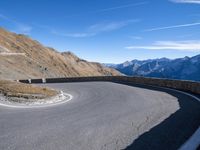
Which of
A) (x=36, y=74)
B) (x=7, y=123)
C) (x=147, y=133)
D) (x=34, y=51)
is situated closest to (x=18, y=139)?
(x=7, y=123)

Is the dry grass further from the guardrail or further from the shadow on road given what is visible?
the guardrail

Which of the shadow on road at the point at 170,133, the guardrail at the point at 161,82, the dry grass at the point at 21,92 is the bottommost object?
the shadow on road at the point at 170,133

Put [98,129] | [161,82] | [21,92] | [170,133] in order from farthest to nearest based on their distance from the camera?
[161,82] → [21,92] → [98,129] → [170,133]

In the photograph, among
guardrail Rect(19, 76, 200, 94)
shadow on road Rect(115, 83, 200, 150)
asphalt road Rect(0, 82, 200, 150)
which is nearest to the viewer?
shadow on road Rect(115, 83, 200, 150)

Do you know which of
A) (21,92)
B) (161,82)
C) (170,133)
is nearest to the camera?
(170,133)

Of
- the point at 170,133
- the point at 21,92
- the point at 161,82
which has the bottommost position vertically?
the point at 170,133

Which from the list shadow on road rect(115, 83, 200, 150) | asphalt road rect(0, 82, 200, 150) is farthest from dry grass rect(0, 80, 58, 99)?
shadow on road rect(115, 83, 200, 150)

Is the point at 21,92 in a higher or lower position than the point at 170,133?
higher

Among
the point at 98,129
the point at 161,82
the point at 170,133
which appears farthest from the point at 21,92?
the point at 161,82

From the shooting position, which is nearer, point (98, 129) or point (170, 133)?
point (170, 133)

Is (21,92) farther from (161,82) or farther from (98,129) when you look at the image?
(161,82)

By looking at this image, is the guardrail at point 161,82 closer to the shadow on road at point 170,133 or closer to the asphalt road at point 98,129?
the asphalt road at point 98,129

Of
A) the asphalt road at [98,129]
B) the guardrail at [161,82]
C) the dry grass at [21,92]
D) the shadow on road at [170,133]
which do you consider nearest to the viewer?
the shadow on road at [170,133]

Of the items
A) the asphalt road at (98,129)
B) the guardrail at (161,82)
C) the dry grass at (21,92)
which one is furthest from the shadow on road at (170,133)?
the guardrail at (161,82)
